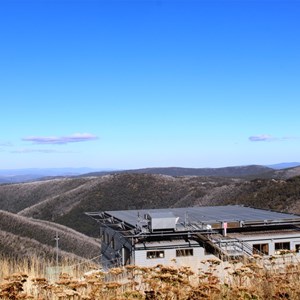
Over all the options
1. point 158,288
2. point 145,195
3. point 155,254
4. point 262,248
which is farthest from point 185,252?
point 145,195

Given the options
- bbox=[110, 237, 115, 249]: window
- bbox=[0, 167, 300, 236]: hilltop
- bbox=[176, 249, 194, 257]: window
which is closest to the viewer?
bbox=[176, 249, 194, 257]: window

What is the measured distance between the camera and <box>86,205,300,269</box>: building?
2745cm

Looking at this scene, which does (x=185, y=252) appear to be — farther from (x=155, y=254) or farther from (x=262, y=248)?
(x=262, y=248)

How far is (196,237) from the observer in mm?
28469

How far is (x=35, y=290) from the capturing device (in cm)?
736

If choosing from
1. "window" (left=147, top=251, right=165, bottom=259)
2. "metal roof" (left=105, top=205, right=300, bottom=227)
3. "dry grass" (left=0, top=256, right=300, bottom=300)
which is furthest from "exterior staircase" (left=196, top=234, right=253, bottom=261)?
"dry grass" (left=0, top=256, right=300, bottom=300)

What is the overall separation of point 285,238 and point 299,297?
2412cm

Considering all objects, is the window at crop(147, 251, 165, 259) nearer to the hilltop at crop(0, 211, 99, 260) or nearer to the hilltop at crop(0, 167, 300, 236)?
the hilltop at crop(0, 211, 99, 260)

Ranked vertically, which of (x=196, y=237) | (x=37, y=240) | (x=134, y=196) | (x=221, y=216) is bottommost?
(x=37, y=240)

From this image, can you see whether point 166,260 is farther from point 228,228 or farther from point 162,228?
point 228,228

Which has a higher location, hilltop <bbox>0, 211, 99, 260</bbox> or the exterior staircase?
the exterior staircase

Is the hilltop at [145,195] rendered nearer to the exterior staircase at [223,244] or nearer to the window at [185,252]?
the exterior staircase at [223,244]

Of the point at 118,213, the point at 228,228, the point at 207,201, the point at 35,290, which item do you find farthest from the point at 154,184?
the point at 35,290

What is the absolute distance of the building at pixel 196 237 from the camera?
27453 mm
